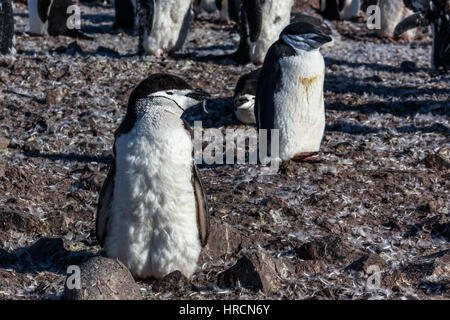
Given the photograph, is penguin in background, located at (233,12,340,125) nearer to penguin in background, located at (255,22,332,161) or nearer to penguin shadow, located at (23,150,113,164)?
penguin in background, located at (255,22,332,161)

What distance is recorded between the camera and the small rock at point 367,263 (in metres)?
4.21

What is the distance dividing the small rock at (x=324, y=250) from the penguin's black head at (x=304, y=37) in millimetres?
2042

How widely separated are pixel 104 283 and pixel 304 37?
3.15 metres

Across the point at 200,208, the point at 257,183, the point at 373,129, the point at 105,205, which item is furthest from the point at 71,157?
the point at 373,129

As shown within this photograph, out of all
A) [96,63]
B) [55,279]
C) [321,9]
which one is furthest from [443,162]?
[321,9]

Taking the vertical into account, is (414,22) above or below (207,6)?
below

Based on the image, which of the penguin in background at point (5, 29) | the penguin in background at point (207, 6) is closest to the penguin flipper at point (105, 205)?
the penguin in background at point (5, 29)

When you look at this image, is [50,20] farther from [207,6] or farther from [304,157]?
[304,157]

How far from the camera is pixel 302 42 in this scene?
5.99 m

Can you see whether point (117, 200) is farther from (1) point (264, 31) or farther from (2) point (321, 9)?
(2) point (321, 9)

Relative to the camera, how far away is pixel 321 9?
13336 mm

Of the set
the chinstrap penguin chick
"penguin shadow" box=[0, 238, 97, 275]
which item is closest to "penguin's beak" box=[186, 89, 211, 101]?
"penguin shadow" box=[0, 238, 97, 275]

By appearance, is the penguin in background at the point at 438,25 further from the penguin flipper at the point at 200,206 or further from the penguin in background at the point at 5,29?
the penguin flipper at the point at 200,206
